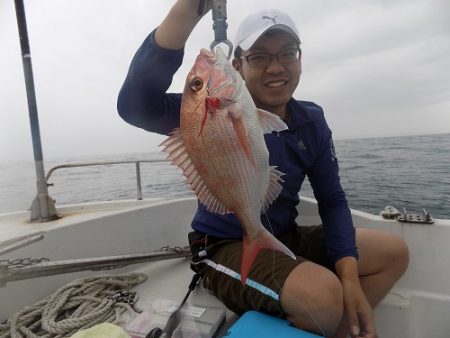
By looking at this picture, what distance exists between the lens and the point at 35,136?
2.95 m

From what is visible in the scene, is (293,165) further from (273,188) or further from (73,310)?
(73,310)

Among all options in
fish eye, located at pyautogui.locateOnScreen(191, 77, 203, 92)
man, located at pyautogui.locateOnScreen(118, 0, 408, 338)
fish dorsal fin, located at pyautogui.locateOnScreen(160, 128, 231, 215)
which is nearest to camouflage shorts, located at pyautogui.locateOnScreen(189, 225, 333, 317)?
man, located at pyautogui.locateOnScreen(118, 0, 408, 338)

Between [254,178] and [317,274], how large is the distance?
746mm

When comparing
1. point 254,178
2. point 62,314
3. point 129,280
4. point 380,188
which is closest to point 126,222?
point 129,280

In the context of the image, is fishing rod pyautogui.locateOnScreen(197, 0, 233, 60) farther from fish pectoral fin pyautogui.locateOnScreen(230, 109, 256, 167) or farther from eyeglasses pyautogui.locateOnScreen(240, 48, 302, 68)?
eyeglasses pyautogui.locateOnScreen(240, 48, 302, 68)

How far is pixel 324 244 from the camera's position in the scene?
2.33 metres

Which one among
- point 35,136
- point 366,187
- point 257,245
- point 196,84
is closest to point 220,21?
point 196,84

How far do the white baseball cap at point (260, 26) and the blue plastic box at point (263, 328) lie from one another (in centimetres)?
136

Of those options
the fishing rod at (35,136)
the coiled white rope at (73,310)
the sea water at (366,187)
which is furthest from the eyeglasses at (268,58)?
the sea water at (366,187)

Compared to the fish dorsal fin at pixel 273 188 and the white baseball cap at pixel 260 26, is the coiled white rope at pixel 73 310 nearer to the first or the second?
the fish dorsal fin at pixel 273 188

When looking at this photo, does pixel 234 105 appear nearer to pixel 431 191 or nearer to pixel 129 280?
pixel 129 280

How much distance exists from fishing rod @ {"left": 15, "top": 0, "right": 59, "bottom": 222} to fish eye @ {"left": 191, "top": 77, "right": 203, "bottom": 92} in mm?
2256

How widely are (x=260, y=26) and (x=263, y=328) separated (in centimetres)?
149

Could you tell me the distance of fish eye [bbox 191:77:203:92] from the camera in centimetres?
125
